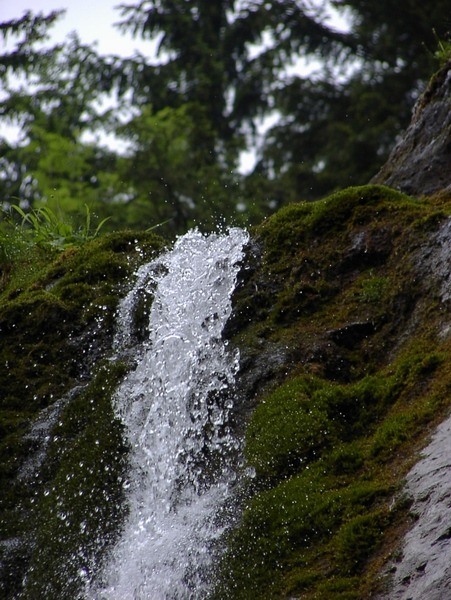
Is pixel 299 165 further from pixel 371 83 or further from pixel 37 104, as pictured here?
pixel 37 104

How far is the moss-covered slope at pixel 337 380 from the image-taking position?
399 cm

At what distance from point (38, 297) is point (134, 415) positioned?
1532 mm

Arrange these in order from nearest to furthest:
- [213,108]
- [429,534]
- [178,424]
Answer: [429,534] → [178,424] → [213,108]

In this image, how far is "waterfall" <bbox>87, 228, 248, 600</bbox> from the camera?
4.43 meters

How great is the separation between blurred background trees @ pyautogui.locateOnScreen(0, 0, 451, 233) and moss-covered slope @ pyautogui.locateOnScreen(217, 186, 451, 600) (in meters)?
9.84

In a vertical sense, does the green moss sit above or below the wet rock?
above

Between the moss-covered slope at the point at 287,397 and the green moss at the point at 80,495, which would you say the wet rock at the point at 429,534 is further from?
the green moss at the point at 80,495

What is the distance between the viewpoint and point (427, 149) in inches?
277

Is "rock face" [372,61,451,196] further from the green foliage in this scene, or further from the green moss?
the green moss

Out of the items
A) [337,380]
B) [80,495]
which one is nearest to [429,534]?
[337,380]

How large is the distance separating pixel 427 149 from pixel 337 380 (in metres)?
2.79

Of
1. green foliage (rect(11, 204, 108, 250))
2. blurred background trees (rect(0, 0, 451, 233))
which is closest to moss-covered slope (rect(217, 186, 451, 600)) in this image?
green foliage (rect(11, 204, 108, 250))

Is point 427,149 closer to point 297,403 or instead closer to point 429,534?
point 297,403

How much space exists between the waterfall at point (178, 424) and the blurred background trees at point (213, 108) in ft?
31.6
